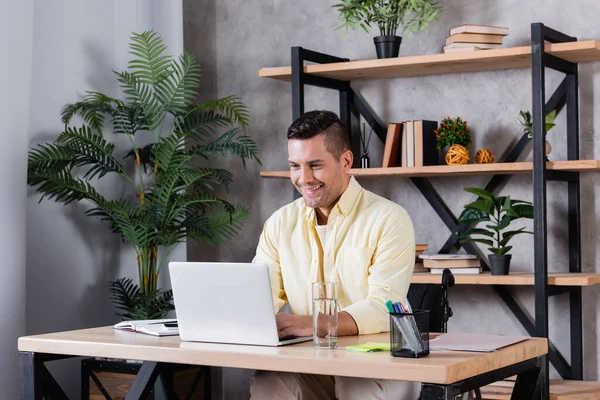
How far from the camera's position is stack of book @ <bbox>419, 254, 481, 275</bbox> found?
12.1 feet

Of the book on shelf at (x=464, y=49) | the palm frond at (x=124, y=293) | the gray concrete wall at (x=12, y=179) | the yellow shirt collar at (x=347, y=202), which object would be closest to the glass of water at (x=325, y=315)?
the yellow shirt collar at (x=347, y=202)

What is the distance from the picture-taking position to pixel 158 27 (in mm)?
4445

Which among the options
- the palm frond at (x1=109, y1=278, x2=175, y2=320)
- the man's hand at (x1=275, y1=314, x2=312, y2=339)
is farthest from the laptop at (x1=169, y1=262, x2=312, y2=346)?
→ the palm frond at (x1=109, y1=278, x2=175, y2=320)

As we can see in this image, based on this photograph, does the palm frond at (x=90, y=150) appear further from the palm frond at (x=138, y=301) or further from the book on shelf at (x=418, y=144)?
the book on shelf at (x=418, y=144)

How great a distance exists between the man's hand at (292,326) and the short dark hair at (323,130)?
61 cm

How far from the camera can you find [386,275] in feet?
7.87

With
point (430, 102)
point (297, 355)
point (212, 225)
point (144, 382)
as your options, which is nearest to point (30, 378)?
point (144, 382)

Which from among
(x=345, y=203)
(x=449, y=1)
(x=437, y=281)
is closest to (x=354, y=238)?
(x=345, y=203)

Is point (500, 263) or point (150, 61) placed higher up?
point (150, 61)

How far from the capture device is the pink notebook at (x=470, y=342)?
1.91m

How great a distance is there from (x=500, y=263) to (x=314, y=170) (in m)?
1.36

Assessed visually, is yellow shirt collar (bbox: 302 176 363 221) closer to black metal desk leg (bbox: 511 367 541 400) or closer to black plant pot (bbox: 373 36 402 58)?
black metal desk leg (bbox: 511 367 541 400)

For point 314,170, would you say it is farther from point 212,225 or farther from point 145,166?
point 145,166

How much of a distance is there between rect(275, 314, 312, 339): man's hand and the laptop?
2 centimetres
